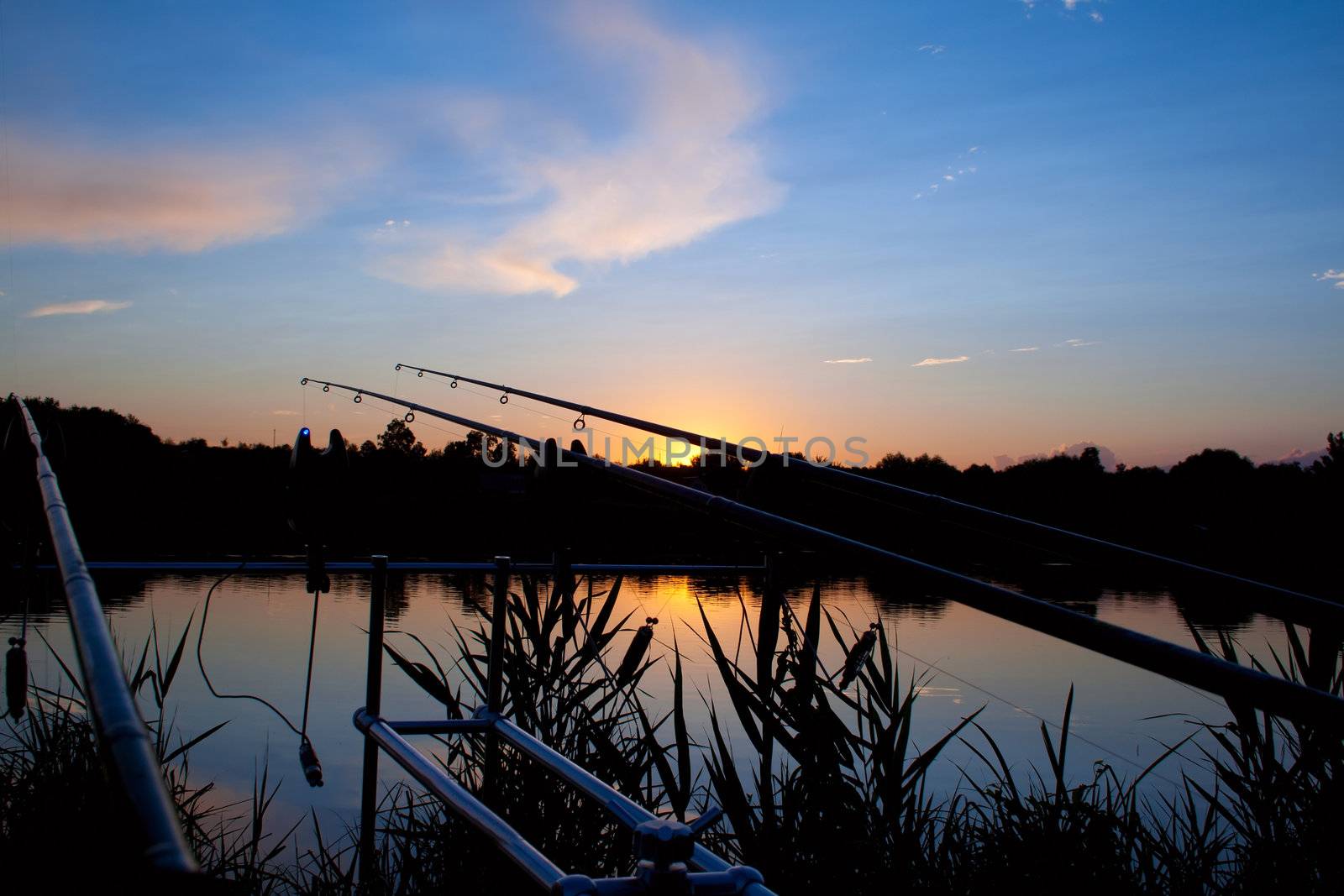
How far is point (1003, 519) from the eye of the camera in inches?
46.7

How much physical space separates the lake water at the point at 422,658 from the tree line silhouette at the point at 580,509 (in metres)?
0.22

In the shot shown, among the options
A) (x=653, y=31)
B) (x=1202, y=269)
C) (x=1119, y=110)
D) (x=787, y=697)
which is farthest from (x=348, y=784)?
(x=1202, y=269)

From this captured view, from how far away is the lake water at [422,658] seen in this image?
231 cm

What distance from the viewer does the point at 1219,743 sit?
244cm

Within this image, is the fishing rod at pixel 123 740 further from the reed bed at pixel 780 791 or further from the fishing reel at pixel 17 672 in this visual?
the reed bed at pixel 780 791

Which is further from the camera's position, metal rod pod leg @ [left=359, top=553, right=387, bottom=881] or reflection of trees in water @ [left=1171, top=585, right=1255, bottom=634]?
metal rod pod leg @ [left=359, top=553, right=387, bottom=881]

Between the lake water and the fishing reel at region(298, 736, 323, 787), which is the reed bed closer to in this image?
the lake water

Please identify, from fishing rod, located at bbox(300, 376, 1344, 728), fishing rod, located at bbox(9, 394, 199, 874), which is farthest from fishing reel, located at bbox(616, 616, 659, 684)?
fishing rod, located at bbox(9, 394, 199, 874)

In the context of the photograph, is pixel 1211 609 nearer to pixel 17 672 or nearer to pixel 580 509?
pixel 580 509

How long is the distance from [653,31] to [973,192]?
115 inches

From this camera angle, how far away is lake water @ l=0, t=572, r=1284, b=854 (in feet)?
7.58

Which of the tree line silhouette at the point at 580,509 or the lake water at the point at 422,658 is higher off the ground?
the tree line silhouette at the point at 580,509

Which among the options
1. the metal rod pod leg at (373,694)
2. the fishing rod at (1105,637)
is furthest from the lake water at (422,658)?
the fishing rod at (1105,637)

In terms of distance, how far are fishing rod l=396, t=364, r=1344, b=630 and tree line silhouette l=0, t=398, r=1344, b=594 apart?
1.3 inches
